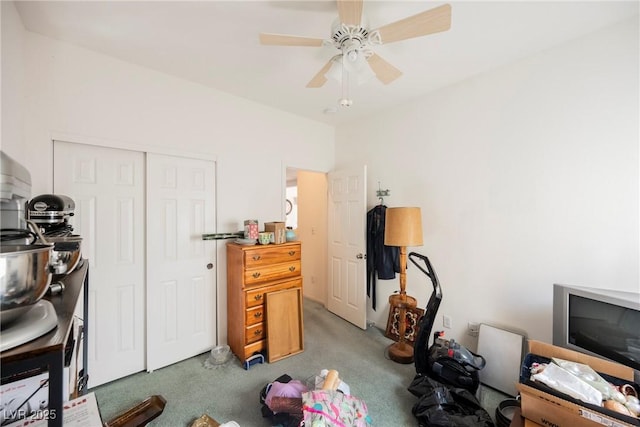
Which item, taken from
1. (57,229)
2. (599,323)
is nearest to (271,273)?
(57,229)

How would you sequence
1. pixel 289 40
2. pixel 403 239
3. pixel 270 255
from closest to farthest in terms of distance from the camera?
pixel 289 40
pixel 403 239
pixel 270 255

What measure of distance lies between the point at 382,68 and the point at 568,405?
7.12 feet

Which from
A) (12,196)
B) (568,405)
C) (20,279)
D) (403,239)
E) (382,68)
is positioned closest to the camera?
(20,279)

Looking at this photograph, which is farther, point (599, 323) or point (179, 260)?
point (179, 260)

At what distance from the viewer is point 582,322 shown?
1570mm

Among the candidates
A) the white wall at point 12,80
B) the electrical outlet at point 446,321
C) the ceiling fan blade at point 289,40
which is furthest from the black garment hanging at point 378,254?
the white wall at point 12,80

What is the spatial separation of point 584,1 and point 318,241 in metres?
3.56

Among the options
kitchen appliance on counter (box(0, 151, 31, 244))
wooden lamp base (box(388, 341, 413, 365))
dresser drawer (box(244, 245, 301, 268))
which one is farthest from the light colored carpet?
kitchen appliance on counter (box(0, 151, 31, 244))

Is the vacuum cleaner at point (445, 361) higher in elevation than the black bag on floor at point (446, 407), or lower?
higher

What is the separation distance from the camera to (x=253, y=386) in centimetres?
205

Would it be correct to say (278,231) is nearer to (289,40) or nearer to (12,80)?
(289,40)

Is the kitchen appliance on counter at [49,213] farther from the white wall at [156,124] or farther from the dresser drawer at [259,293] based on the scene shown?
the dresser drawer at [259,293]

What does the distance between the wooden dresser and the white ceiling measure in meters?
1.70

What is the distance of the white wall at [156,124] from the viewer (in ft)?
5.78
